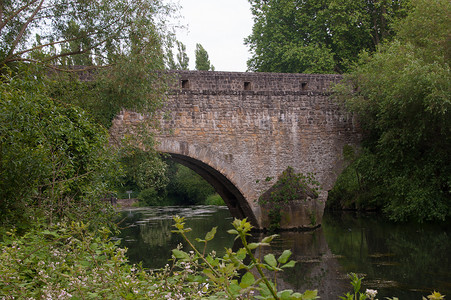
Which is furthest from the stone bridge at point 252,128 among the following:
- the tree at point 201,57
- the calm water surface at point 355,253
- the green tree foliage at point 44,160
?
the tree at point 201,57

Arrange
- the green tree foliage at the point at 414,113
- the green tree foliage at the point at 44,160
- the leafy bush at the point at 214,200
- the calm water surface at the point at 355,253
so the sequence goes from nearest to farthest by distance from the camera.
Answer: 1. the green tree foliage at the point at 44,160
2. the calm water surface at the point at 355,253
3. the green tree foliage at the point at 414,113
4. the leafy bush at the point at 214,200

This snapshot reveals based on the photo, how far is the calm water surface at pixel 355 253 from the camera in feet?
21.5

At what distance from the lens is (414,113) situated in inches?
392

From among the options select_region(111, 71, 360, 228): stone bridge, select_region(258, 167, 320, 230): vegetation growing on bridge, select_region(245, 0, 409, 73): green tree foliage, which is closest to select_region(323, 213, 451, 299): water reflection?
select_region(258, 167, 320, 230): vegetation growing on bridge

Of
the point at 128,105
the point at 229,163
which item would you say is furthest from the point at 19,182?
the point at 229,163

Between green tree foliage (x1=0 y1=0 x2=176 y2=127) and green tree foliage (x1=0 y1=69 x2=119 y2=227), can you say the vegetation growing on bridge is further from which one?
green tree foliage (x1=0 y1=69 x2=119 y2=227)

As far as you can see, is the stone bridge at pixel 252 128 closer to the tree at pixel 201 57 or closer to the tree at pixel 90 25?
the tree at pixel 90 25

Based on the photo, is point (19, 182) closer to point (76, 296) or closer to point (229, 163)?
point (76, 296)

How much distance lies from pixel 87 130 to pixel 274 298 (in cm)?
532

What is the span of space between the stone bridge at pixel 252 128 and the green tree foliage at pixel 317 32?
19.8ft

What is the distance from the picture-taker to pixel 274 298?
54.6 inches

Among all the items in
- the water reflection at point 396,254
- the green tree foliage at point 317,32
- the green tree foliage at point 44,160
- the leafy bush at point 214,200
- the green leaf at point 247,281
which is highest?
the green tree foliage at point 317,32

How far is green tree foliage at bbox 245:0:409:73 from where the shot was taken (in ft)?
58.6

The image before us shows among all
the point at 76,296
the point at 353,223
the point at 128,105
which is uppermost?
the point at 128,105
